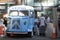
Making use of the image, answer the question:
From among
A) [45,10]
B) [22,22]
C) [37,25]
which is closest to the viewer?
[22,22]

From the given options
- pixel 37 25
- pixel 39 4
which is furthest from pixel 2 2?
pixel 37 25

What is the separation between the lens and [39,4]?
3475 centimetres

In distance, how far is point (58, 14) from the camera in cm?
2355

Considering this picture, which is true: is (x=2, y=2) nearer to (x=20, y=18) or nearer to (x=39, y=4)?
(x=39, y=4)

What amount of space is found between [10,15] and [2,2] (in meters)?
11.4

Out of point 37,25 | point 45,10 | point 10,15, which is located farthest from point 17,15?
point 45,10

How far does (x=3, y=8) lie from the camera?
34.5m

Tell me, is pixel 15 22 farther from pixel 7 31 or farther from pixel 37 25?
pixel 37 25

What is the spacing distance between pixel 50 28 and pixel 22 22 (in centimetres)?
244

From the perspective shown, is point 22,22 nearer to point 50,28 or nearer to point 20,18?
point 20,18

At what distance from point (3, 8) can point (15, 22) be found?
1158 cm

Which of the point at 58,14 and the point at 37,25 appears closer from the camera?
the point at 58,14

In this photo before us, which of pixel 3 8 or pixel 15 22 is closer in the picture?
pixel 15 22

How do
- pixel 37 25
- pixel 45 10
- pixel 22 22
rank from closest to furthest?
pixel 22 22 < pixel 37 25 < pixel 45 10
